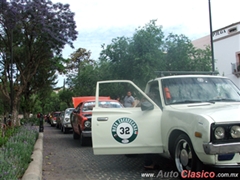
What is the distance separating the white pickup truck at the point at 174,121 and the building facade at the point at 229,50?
21800 millimetres

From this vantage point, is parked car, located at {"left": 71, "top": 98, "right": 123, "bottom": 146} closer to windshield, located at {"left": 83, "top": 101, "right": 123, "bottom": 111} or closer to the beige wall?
windshield, located at {"left": 83, "top": 101, "right": 123, "bottom": 111}

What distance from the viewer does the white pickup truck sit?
4914mm

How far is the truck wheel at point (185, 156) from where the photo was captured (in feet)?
16.6

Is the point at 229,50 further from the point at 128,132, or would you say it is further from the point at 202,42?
the point at 128,132

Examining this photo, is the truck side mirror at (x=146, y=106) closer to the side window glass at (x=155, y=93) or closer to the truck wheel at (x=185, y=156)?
the side window glass at (x=155, y=93)

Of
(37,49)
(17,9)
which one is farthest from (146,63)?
(17,9)

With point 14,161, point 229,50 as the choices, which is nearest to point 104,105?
point 14,161

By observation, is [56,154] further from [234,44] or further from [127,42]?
[234,44]

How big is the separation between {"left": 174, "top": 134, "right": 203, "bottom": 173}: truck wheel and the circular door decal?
2.89ft

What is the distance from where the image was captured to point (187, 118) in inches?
203

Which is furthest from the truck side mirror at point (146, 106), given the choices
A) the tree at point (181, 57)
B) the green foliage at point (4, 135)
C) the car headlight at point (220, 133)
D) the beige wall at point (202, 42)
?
the beige wall at point (202, 42)

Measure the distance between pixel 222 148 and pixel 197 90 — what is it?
186 cm

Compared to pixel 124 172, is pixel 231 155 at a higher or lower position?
higher

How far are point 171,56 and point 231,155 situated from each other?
43.1 ft
